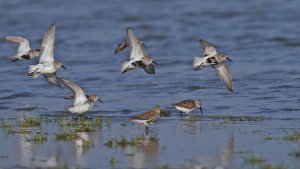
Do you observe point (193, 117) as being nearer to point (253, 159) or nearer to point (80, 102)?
point (80, 102)

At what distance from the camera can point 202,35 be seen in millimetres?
25953

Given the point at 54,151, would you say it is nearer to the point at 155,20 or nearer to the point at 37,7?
the point at 155,20

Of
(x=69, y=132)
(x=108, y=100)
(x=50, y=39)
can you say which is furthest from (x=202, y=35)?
(x=69, y=132)

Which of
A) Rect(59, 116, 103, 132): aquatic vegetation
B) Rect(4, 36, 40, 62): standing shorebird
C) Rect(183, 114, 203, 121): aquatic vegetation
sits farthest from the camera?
Rect(4, 36, 40, 62): standing shorebird

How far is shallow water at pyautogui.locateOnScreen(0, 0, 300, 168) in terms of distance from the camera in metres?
10.4

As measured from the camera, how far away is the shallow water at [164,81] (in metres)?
10.4

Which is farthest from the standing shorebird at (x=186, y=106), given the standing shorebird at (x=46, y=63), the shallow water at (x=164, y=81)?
the standing shorebird at (x=46, y=63)

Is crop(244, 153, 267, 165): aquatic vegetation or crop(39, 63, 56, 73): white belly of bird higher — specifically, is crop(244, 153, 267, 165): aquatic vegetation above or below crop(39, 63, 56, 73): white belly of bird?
below

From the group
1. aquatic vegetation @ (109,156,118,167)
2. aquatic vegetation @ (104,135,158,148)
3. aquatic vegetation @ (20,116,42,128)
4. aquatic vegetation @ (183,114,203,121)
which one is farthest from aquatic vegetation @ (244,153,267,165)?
aquatic vegetation @ (20,116,42,128)

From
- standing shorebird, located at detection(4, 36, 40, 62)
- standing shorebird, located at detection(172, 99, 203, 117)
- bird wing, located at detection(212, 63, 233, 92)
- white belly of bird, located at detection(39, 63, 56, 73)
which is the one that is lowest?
standing shorebird, located at detection(172, 99, 203, 117)

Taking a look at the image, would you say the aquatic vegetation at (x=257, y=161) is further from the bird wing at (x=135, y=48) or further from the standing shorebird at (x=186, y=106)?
the bird wing at (x=135, y=48)

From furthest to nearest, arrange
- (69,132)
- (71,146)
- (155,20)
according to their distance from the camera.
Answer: (155,20)
(69,132)
(71,146)

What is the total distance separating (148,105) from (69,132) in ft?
13.0

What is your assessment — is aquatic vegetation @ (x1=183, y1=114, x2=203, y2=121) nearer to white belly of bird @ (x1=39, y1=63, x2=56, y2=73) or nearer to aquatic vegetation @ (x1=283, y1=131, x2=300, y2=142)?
white belly of bird @ (x1=39, y1=63, x2=56, y2=73)
